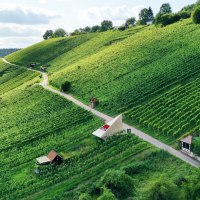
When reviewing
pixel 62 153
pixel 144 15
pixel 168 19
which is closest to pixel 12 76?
pixel 168 19

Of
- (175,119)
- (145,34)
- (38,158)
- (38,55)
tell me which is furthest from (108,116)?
(38,55)

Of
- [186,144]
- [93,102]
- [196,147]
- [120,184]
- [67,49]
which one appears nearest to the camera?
[120,184]

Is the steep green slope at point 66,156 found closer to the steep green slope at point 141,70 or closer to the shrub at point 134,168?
the shrub at point 134,168

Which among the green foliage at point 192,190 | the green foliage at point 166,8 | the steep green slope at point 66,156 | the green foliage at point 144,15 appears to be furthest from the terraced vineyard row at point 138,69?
the green foliage at point 166,8

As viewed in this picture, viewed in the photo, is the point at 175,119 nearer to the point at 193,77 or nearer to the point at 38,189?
the point at 193,77

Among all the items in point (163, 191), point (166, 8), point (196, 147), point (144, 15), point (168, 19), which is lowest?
point (196, 147)

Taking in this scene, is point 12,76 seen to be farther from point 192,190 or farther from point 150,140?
point 192,190
